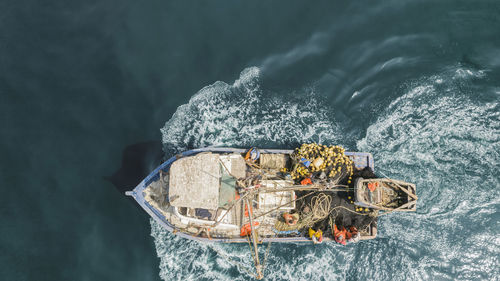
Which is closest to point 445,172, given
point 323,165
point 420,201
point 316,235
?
point 420,201

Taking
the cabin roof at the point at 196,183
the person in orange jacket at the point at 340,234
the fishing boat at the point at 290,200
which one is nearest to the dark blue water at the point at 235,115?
the fishing boat at the point at 290,200

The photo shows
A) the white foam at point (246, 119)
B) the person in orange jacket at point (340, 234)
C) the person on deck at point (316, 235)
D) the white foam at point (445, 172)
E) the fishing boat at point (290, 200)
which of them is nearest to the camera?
the fishing boat at point (290, 200)

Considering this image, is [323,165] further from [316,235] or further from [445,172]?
[445,172]

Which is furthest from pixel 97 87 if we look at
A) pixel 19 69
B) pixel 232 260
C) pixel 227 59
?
pixel 232 260

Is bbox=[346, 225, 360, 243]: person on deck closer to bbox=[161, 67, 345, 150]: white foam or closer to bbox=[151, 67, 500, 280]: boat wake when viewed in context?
bbox=[151, 67, 500, 280]: boat wake

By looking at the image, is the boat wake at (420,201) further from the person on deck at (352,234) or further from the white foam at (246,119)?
the person on deck at (352,234)
